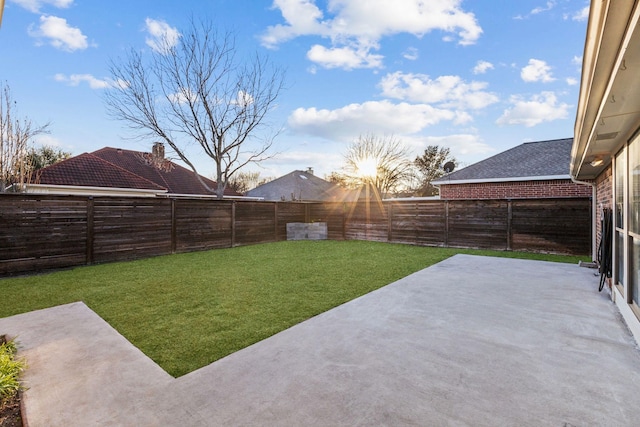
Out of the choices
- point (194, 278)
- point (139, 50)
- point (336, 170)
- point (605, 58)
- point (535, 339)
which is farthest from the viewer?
point (336, 170)

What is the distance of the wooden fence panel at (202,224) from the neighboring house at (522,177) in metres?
9.64

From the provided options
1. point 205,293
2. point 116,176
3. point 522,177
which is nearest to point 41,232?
point 205,293

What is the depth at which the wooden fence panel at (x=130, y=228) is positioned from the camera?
682 centimetres

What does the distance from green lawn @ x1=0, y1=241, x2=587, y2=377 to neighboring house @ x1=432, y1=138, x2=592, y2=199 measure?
15.0ft

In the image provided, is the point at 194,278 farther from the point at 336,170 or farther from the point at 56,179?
the point at 336,170

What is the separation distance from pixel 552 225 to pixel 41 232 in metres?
12.3

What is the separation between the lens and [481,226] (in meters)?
9.12

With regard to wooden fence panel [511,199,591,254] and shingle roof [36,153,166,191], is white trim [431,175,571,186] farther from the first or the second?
shingle roof [36,153,166,191]

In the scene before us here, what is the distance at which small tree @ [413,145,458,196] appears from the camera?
988 inches

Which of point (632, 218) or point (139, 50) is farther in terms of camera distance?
point (139, 50)

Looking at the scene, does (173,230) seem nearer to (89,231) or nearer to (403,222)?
(89,231)

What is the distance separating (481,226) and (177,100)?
12.6 meters

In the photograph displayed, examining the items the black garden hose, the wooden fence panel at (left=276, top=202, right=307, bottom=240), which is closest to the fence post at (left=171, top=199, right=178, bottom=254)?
the wooden fence panel at (left=276, top=202, right=307, bottom=240)

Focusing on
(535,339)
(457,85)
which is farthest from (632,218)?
(457,85)
